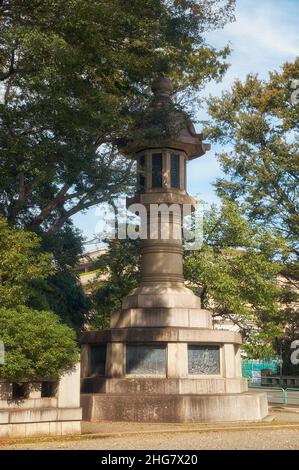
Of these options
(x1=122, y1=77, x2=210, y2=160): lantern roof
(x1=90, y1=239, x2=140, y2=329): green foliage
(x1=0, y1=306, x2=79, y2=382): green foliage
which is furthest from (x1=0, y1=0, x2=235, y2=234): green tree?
(x1=90, y1=239, x2=140, y2=329): green foliage

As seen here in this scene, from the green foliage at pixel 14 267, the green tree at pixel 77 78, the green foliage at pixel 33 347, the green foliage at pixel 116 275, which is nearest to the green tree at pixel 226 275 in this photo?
the green foliage at pixel 116 275

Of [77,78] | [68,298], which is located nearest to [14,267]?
[77,78]

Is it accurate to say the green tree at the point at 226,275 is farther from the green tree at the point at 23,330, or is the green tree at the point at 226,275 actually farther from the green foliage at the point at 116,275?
the green tree at the point at 23,330

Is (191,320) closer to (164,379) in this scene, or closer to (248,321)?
(164,379)

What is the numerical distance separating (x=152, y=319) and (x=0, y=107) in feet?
22.7

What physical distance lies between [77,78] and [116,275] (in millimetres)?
10311

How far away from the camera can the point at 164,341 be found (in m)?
15.2

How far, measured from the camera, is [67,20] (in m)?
12.7

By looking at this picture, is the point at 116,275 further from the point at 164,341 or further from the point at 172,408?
the point at 172,408

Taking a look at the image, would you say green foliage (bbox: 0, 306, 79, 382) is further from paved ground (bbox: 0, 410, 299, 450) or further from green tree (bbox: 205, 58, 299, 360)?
green tree (bbox: 205, 58, 299, 360)

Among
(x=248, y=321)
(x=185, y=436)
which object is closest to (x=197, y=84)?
(x=248, y=321)

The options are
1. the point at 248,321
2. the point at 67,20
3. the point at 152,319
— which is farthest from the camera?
the point at 248,321

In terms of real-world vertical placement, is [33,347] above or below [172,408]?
above

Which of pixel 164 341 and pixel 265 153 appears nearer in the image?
pixel 164 341
